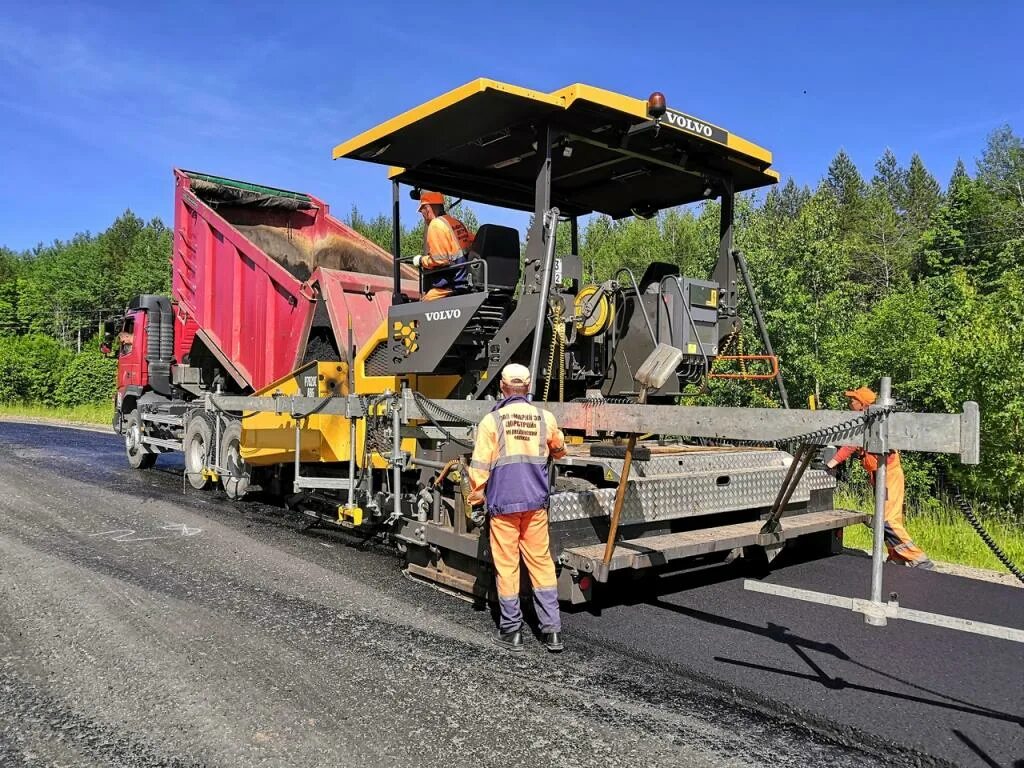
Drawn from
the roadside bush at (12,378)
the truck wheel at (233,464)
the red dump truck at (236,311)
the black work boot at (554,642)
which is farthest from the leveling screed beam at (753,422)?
the roadside bush at (12,378)

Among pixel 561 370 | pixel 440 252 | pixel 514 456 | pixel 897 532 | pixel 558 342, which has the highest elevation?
pixel 440 252

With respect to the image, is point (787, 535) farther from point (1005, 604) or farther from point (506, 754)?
point (506, 754)

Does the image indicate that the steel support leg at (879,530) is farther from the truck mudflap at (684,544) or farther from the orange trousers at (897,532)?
the orange trousers at (897,532)

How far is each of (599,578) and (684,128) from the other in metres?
2.74

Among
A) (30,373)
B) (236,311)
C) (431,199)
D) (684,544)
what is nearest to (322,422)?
(431,199)

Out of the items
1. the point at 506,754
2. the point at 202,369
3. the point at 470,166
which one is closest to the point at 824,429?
the point at 506,754

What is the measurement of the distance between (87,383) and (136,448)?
77.3 feet

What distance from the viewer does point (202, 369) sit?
998cm

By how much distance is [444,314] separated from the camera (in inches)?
201

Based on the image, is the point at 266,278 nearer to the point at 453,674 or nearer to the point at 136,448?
the point at 136,448

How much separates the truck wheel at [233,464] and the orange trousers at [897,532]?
5.76 meters

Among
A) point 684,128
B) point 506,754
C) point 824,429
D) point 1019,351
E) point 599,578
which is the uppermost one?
point 684,128

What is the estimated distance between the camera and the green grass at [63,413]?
23.4 m

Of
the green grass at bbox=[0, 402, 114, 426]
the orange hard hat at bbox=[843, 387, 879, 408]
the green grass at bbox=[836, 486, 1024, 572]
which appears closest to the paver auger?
the orange hard hat at bbox=[843, 387, 879, 408]
